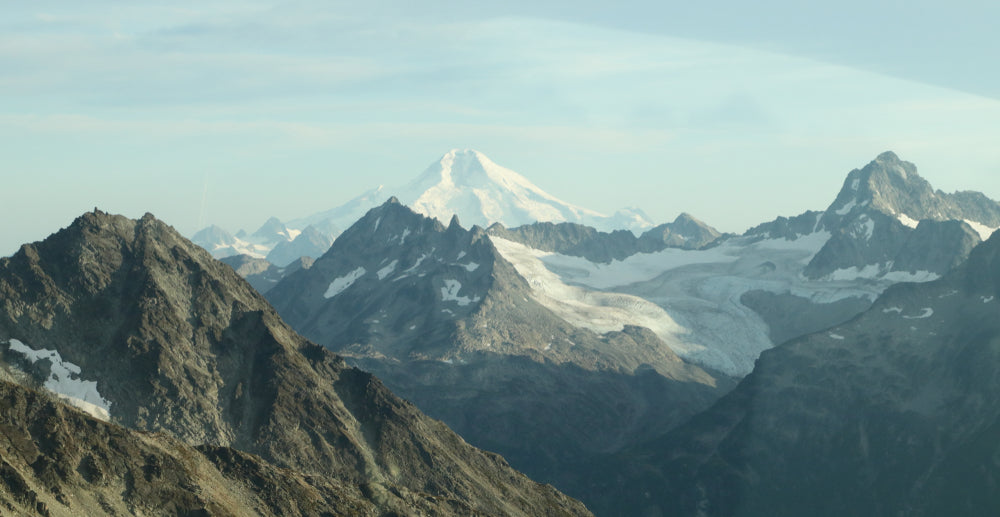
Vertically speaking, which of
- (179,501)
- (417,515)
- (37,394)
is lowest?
(417,515)

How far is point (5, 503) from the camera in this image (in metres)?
130

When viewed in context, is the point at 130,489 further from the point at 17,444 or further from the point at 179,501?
the point at 17,444

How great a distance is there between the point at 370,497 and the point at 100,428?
55624 millimetres

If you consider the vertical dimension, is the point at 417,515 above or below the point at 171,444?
below

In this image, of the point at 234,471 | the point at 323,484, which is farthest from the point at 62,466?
the point at 323,484

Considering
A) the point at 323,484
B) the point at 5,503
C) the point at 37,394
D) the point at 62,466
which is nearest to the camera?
the point at 5,503

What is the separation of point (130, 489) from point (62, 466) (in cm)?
1041

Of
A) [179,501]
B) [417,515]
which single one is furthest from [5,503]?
[417,515]

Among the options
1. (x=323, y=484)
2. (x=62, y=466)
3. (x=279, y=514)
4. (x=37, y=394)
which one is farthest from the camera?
(x=323, y=484)

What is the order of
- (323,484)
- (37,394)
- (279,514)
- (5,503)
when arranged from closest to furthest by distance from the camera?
(5,503) < (37,394) < (279,514) < (323,484)

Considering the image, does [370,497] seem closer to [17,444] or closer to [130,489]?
[130,489]

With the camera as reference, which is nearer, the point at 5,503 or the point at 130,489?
the point at 5,503

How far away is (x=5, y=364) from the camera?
192 m

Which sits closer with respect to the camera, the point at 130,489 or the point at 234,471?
the point at 130,489
